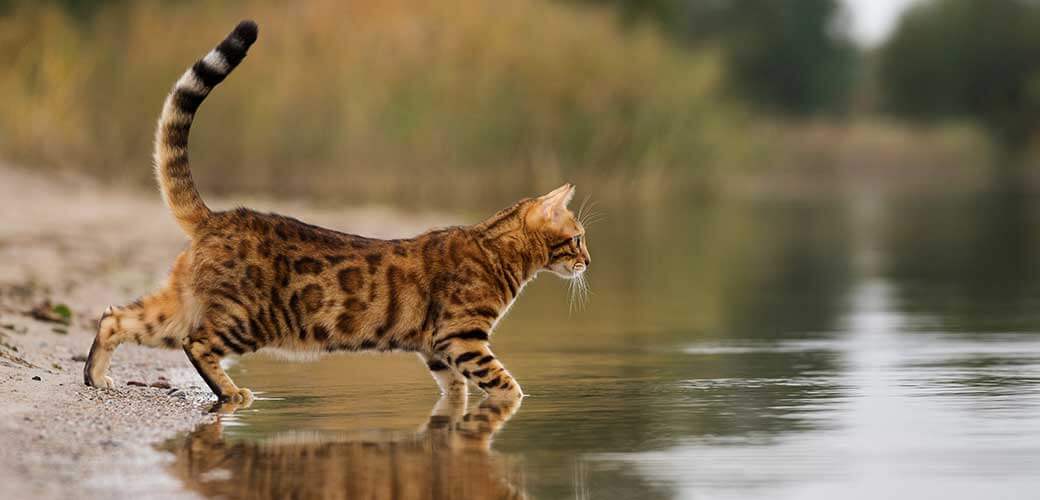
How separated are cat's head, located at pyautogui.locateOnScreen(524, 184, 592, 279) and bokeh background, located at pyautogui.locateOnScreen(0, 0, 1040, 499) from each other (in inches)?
20.6

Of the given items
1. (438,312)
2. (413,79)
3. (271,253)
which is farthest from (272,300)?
(413,79)

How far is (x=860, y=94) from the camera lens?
272 ft

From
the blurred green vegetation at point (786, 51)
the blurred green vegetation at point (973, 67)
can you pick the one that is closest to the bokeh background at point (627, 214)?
the blurred green vegetation at point (973, 67)

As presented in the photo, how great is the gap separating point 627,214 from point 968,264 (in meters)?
9.78

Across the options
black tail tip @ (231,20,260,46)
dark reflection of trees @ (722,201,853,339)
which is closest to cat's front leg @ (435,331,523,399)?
black tail tip @ (231,20,260,46)

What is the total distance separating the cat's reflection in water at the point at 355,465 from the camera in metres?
5.18

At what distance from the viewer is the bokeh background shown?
625 cm

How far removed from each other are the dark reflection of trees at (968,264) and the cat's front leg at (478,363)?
3841 mm

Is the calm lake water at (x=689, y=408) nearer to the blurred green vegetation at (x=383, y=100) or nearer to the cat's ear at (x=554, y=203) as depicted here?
the cat's ear at (x=554, y=203)

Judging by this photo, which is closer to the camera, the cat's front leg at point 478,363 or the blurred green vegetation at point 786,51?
the cat's front leg at point 478,363

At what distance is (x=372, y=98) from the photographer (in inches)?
1030

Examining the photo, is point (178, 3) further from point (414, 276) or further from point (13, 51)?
point (414, 276)

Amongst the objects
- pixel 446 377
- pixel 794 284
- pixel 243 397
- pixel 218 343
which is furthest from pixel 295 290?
pixel 794 284

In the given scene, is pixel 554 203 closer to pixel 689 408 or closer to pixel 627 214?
pixel 689 408
